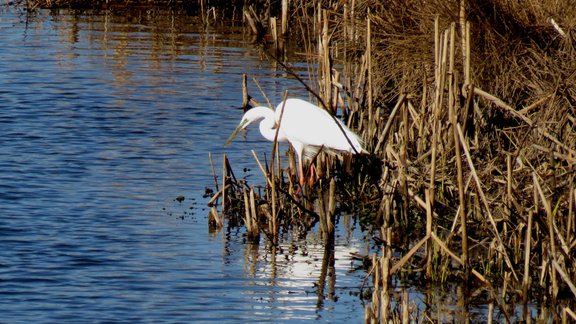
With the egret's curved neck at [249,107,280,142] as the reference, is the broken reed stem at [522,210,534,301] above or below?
below

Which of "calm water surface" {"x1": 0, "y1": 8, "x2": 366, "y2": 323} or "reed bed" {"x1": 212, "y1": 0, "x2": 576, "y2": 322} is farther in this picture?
"calm water surface" {"x1": 0, "y1": 8, "x2": 366, "y2": 323}

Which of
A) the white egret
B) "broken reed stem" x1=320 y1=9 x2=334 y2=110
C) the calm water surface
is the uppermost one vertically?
"broken reed stem" x1=320 y1=9 x2=334 y2=110

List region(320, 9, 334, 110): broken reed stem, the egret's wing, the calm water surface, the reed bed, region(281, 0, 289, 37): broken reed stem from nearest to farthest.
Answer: the reed bed
the calm water surface
the egret's wing
region(320, 9, 334, 110): broken reed stem
region(281, 0, 289, 37): broken reed stem

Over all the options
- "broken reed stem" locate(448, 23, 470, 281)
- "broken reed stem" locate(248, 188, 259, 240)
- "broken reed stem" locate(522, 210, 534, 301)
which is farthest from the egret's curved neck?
"broken reed stem" locate(522, 210, 534, 301)

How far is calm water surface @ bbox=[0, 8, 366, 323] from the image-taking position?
7445 mm

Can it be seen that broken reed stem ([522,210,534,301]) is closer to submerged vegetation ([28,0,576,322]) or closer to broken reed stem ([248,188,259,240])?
submerged vegetation ([28,0,576,322])

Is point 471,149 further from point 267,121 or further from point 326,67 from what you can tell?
point 267,121

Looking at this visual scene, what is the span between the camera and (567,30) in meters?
9.82

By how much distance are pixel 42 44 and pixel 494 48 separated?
11.8m

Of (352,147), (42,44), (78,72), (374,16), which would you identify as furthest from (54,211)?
(42,44)

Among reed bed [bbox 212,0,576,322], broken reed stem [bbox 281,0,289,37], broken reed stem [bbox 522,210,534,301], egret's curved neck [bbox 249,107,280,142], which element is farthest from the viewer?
broken reed stem [bbox 281,0,289,37]

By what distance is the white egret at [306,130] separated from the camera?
10.2 metres

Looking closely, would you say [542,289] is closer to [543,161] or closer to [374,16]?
[543,161]

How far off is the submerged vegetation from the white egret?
30 cm
